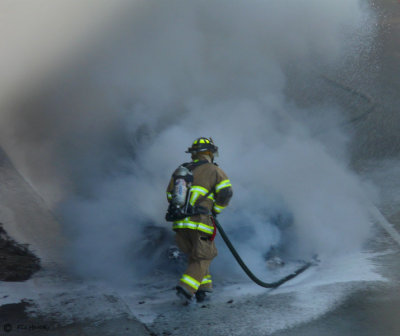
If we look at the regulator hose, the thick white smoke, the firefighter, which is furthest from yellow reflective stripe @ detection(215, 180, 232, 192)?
the thick white smoke

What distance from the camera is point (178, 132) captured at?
6.22 metres

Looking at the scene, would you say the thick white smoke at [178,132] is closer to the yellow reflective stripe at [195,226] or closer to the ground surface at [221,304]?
the ground surface at [221,304]

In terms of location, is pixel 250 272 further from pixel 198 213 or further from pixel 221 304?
pixel 198 213

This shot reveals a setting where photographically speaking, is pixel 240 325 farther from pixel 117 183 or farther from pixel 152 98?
pixel 152 98

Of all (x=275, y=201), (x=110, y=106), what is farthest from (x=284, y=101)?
(x=275, y=201)

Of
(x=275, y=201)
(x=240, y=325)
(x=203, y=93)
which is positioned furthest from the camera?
(x=203, y=93)

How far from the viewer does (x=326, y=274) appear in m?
4.66

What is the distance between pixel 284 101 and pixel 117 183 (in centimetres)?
427

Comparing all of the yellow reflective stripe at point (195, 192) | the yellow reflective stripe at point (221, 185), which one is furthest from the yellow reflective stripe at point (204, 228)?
the yellow reflective stripe at point (221, 185)

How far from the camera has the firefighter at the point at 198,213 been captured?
418 cm

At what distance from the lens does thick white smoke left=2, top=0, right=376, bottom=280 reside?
5461mm

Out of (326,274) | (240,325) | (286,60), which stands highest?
(286,60)

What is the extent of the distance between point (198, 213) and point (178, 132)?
84.9 inches

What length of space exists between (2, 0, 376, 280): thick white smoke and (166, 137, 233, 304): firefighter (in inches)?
32.9
